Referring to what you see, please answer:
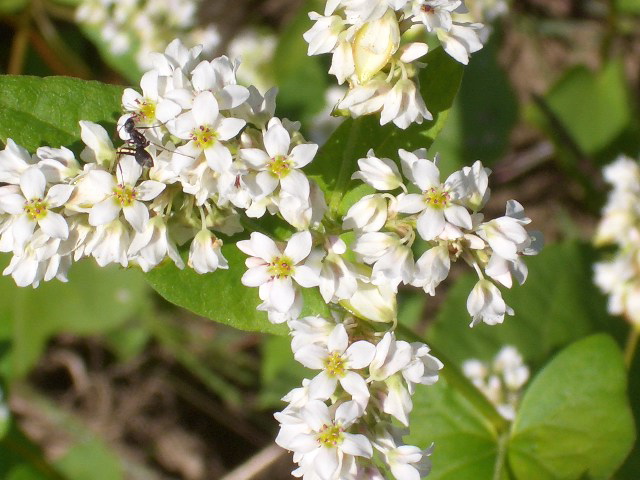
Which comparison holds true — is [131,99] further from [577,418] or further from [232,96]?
[577,418]

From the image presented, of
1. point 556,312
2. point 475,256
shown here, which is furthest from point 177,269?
point 556,312

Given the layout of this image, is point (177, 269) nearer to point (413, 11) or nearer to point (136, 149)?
point (136, 149)

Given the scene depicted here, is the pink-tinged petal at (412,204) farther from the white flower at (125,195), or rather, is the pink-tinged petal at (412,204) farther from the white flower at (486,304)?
the white flower at (125,195)

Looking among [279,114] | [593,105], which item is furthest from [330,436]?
[593,105]

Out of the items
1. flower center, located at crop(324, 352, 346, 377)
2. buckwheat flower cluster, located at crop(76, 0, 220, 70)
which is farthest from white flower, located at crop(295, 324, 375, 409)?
buckwheat flower cluster, located at crop(76, 0, 220, 70)

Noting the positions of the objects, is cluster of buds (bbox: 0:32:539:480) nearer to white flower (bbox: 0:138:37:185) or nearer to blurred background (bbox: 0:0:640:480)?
white flower (bbox: 0:138:37:185)
